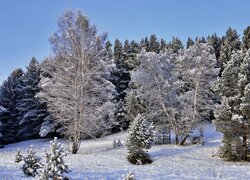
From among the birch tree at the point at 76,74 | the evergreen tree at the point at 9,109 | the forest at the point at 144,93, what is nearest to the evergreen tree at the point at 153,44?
the forest at the point at 144,93

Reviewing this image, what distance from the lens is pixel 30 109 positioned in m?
41.3

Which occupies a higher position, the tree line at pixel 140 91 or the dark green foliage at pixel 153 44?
the dark green foliage at pixel 153 44

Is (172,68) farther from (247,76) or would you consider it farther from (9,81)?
(9,81)

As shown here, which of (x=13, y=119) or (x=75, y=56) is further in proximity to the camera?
(x=13, y=119)

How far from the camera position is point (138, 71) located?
29031 mm

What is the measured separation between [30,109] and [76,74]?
22.2 m

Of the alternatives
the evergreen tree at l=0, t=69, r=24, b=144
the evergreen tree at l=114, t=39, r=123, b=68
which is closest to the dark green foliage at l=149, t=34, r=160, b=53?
the evergreen tree at l=114, t=39, r=123, b=68

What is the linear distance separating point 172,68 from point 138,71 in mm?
3711

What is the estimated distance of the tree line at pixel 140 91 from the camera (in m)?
20.3

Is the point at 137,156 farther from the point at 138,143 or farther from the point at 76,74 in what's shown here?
the point at 76,74

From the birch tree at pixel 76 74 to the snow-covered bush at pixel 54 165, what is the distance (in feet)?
42.3

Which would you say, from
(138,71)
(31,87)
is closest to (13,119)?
(31,87)

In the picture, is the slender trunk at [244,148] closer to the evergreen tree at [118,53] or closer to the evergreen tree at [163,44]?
the evergreen tree at [118,53]

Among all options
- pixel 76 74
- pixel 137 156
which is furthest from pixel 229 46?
pixel 137 156
